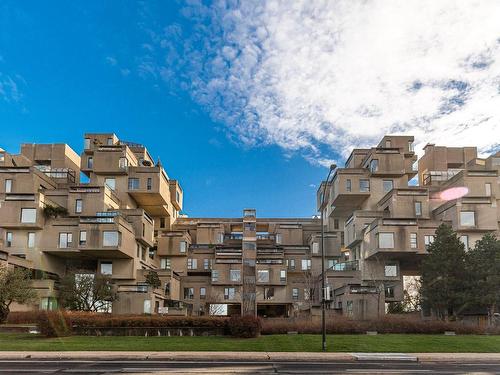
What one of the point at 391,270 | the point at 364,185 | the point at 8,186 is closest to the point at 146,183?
the point at 8,186

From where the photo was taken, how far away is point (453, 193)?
58.9 metres

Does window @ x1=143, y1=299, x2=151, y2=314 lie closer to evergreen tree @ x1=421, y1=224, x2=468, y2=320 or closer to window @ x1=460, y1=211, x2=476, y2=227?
evergreen tree @ x1=421, y1=224, x2=468, y2=320

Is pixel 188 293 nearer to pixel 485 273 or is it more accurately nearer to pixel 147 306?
pixel 147 306

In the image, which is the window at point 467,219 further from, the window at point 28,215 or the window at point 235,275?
the window at point 28,215

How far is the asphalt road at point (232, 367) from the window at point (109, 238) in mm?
33758

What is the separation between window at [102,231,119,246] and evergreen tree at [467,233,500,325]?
1370 inches

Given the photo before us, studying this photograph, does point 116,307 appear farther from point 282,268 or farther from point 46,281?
point 282,268

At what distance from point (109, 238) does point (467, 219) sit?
3819 cm

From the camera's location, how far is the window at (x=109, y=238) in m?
54.2

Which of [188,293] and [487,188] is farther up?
[487,188]

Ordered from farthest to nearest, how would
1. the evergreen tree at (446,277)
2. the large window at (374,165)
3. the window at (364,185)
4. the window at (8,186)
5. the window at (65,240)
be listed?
the window at (364,185)
the large window at (374,165)
the window at (8,186)
the window at (65,240)
the evergreen tree at (446,277)

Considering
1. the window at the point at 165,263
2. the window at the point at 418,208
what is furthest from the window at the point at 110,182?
the window at the point at 418,208

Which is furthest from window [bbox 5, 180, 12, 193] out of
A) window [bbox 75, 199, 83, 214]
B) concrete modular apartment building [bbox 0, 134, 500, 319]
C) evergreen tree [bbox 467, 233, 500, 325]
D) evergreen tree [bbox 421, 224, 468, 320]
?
evergreen tree [bbox 467, 233, 500, 325]

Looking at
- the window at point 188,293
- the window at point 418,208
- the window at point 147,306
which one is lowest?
the window at point 147,306
